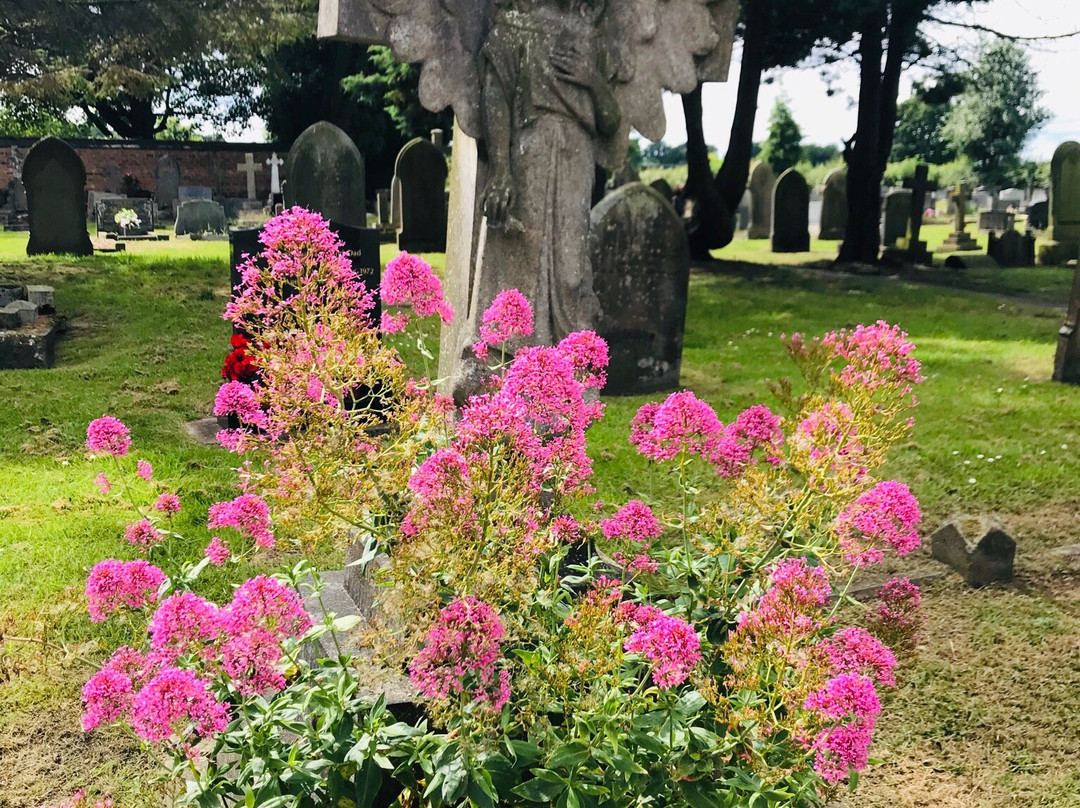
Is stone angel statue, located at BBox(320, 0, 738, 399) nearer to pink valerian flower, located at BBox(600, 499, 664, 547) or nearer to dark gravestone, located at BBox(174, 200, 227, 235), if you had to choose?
pink valerian flower, located at BBox(600, 499, 664, 547)

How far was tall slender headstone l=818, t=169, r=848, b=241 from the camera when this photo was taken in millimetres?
26844

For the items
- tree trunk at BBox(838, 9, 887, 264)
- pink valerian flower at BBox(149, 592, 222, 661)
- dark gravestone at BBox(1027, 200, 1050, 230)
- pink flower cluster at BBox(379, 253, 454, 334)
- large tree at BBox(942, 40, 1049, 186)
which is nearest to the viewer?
pink valerian flower at BBox(149, 592, 222, 661)

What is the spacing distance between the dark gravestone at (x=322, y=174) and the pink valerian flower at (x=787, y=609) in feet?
31.0

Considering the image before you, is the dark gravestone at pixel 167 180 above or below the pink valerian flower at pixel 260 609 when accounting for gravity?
Answer: above

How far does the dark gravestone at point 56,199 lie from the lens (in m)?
14.7

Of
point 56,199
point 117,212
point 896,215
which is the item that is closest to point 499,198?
point 56,199

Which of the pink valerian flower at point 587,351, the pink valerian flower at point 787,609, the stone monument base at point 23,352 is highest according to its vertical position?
the pink valerian flower at point 587,351

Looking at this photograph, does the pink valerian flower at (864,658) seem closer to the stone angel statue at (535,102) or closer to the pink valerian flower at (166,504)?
the pink valerian flower at (166,504)

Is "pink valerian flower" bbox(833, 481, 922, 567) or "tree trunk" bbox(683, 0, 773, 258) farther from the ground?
"tree trunk" bbox(683, 0, 773, 258)

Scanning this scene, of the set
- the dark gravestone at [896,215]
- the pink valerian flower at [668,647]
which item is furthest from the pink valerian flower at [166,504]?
the dark gravestone at [896,215]

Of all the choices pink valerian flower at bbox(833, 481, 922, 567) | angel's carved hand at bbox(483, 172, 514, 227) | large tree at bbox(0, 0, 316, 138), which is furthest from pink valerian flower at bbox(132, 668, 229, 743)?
large tree at bbox(0, 0, 316, 138)

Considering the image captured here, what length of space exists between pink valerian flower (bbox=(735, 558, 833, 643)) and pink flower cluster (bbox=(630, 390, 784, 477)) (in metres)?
0.51

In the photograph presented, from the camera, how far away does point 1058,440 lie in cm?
822

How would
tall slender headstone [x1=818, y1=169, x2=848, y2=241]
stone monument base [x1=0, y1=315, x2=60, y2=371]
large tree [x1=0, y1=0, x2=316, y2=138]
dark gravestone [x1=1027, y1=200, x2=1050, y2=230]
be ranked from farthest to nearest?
dark gravestone [x1=1027, y1=200, x2=1050, y2=230] < tall slender headstone [x1=818, y1=169, x2=848, y2=241] < large tree [x1=0, y1=0, x2=316, y2=138] < stone monument base [x1=0, y1=315, x2=60, y2=371]
